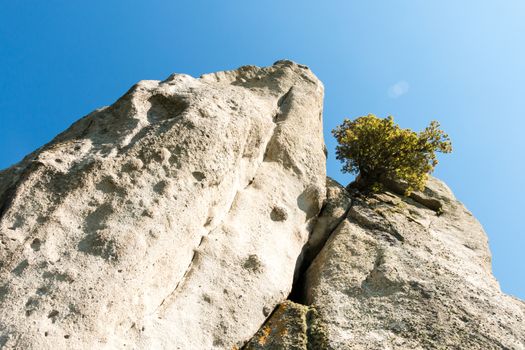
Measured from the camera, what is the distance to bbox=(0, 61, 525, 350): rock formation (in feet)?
28.0

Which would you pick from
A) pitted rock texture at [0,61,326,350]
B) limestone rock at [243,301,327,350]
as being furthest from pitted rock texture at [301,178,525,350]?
pitted rock texture at [0,61,326,350]

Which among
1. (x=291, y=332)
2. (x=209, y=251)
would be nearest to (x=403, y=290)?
(x=291, y=332)

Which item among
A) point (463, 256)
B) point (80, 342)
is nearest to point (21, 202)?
point (80, 342)

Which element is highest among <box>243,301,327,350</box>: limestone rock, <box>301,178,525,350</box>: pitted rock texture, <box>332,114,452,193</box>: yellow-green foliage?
<box>332,114,452,193</box>: yellow-green foliage

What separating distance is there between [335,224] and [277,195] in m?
2.24

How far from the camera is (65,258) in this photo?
8.63 meters

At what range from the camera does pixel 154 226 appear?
9.71m

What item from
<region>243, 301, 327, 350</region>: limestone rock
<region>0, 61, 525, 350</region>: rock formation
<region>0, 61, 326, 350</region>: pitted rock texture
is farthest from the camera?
<region>243, 301, 327, 350</region>: limestone rock

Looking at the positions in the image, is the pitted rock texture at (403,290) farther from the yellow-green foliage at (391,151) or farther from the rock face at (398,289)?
the yellow-green foliage at (391,151)

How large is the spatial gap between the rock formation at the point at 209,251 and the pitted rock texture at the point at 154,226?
0.03 meters

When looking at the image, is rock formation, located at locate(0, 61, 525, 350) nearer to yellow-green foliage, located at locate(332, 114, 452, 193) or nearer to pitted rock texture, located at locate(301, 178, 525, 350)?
pitted rock texture, located at locate(301, 178, 525, 350)

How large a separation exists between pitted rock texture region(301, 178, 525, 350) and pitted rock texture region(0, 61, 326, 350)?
126 centimetres

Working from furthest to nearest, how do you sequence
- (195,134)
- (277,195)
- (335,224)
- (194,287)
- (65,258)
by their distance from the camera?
(335,224)
(277,195)
(195,134)
(194,287)
(65,258)

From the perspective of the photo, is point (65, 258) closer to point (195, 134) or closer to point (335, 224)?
point (195, 134)
